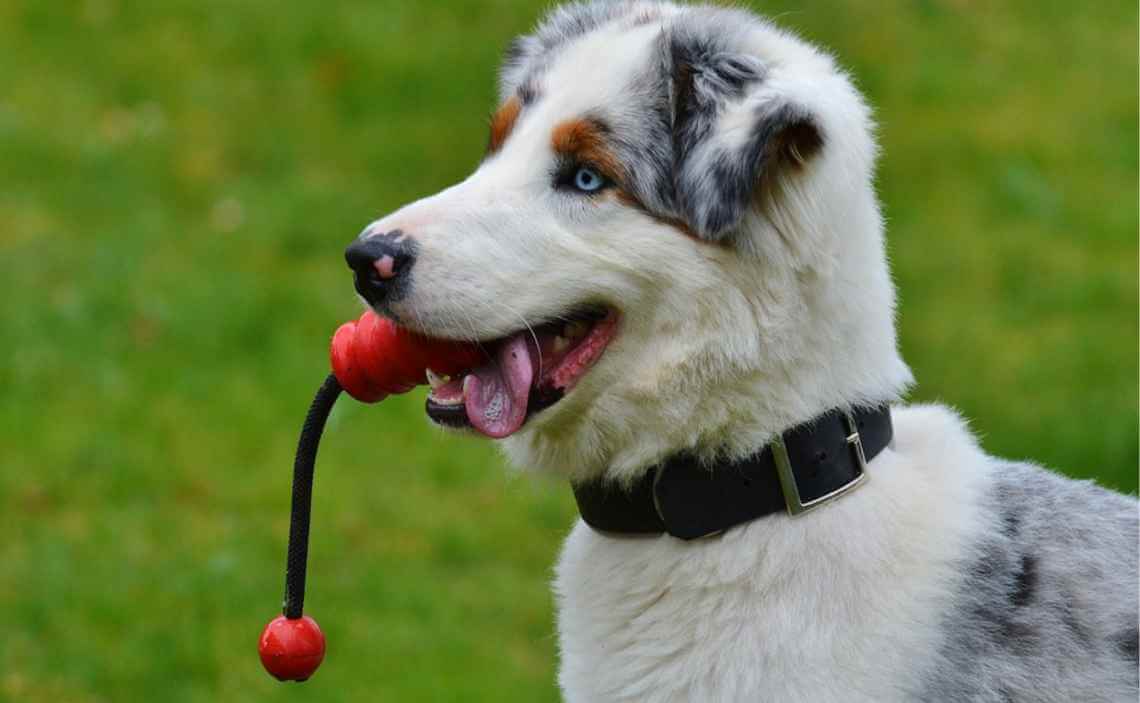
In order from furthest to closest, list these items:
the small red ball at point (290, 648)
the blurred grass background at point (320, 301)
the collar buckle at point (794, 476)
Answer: the blurred grass background at point (320, 301) < the small red ball at point (290, 648) < the collar buckle at point (794, 476)

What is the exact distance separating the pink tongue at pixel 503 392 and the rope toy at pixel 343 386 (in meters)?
0.08

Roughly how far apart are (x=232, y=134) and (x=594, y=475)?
24.5 feet

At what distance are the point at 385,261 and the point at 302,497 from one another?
750mm

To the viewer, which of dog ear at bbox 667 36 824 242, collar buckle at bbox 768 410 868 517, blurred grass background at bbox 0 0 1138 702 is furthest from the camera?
blurred grass background at bbox 0 0 1138 702

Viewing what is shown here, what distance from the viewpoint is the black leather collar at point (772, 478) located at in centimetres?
347

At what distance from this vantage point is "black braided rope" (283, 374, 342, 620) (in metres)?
3.79

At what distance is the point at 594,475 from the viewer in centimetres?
368

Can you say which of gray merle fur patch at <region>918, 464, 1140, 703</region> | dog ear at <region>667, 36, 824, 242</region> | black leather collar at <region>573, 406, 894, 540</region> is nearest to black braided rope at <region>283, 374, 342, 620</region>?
Answer: black leather collar at <region>573, 406, 894, 540</region>

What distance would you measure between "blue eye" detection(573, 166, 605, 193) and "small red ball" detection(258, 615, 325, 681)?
4.00 feet

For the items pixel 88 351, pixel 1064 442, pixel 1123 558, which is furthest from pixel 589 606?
pixel 88 351

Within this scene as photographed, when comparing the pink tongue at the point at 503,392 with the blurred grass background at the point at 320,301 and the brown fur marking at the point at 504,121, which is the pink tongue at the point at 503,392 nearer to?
the brown fur marking at the point at 504,121

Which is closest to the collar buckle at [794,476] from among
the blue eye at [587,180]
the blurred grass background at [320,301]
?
the blue eye at [587,180]

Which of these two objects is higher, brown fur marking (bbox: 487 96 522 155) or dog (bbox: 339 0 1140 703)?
brown fur marking (bbox: 487 96 522 155)

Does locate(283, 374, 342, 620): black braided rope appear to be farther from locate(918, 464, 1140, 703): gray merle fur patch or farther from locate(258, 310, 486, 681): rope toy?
locate(918, 464, 1140, 703): gray merle fur patch
